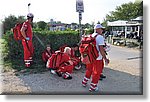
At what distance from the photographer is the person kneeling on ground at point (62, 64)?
4887 mm

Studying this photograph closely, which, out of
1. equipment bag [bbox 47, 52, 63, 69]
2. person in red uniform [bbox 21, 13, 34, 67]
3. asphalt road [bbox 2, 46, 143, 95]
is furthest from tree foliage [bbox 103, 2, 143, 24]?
person in red uniform [bbox 21, 13, 34, 67]

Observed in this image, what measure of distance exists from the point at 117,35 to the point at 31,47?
8.18m

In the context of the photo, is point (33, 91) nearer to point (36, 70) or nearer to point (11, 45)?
point (36, 70)

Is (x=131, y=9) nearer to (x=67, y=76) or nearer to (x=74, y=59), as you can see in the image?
(x=74, y=59)

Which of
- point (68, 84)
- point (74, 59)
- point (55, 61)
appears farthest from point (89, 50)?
point (74, 59)

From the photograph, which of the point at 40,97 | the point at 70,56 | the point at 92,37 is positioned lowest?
the point at 40,97

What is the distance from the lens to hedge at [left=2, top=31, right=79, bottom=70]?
6059 millimetres

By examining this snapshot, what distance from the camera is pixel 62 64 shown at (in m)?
4.90

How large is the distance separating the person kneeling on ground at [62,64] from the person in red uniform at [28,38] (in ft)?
2.36

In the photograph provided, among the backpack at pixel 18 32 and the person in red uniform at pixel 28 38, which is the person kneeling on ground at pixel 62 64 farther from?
the backpack at pixel 18 32

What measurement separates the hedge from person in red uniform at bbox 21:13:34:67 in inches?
15.2

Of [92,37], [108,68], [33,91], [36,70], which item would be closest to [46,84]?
[33,91]

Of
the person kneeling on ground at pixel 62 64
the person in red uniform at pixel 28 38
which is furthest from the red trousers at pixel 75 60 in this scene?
the person in red uniform at pixel 28 38

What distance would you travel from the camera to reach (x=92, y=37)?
4051mm
